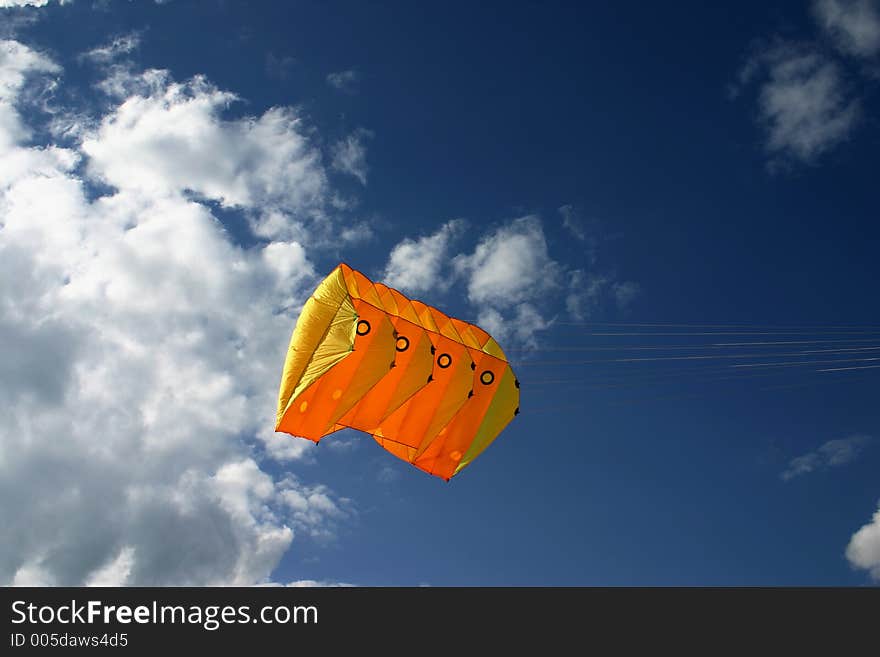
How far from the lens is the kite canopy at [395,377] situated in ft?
81.8

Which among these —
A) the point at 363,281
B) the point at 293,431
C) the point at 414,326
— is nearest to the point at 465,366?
the point at 414,326

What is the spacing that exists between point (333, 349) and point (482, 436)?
26.1ft

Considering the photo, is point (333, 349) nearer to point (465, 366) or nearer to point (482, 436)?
point (465, 366)

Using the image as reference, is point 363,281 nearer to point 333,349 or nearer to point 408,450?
point 333,349

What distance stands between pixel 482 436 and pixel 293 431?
26.9 feet

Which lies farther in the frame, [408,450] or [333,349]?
[408,450]

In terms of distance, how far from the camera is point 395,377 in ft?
87.2

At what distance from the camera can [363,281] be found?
2700 centimetres

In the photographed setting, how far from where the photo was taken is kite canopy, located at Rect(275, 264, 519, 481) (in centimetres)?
2494

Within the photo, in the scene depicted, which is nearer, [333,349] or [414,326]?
[333,349]
